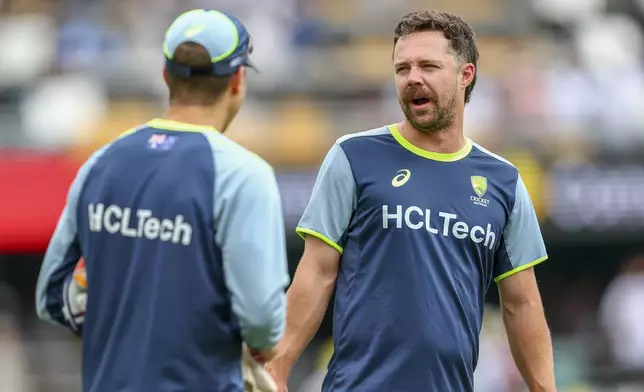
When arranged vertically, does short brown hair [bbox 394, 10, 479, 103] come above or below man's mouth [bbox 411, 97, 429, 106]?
above

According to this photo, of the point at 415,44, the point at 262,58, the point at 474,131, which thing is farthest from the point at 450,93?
the point at 262,58

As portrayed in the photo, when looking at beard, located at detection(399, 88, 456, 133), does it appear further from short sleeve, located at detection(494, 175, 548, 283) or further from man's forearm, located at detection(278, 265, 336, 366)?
man's forearm, located at detection(278, 265, 336, 366)

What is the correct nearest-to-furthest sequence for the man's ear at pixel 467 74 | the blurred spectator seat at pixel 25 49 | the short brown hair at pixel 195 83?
the short brown hair at pixel 195 83 < the man's ear at pixel 467 74 < the blurred spectator seat at pixel 25 49

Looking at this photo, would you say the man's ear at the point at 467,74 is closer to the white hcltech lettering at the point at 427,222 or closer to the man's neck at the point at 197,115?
the white hcltech lettering at the point at 427,222

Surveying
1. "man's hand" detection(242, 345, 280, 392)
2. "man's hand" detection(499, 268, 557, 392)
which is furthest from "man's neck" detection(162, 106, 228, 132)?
"man's hand" detection(499, 268, 557, 392)

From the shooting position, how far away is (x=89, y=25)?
16.0 metres

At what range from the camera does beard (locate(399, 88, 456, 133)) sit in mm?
5320

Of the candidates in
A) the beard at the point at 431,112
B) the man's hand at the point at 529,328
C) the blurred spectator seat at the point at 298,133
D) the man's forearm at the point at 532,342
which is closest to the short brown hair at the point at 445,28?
the beard at the point at 431,112

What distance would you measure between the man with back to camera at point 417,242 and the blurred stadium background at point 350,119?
838 cm

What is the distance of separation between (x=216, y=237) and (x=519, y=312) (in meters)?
1.66

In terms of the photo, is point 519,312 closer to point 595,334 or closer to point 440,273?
point 440,273

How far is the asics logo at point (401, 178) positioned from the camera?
5.32 metres

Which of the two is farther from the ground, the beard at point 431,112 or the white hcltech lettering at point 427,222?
the beard at point 431,112

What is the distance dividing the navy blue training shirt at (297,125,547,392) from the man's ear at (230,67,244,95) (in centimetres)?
87
